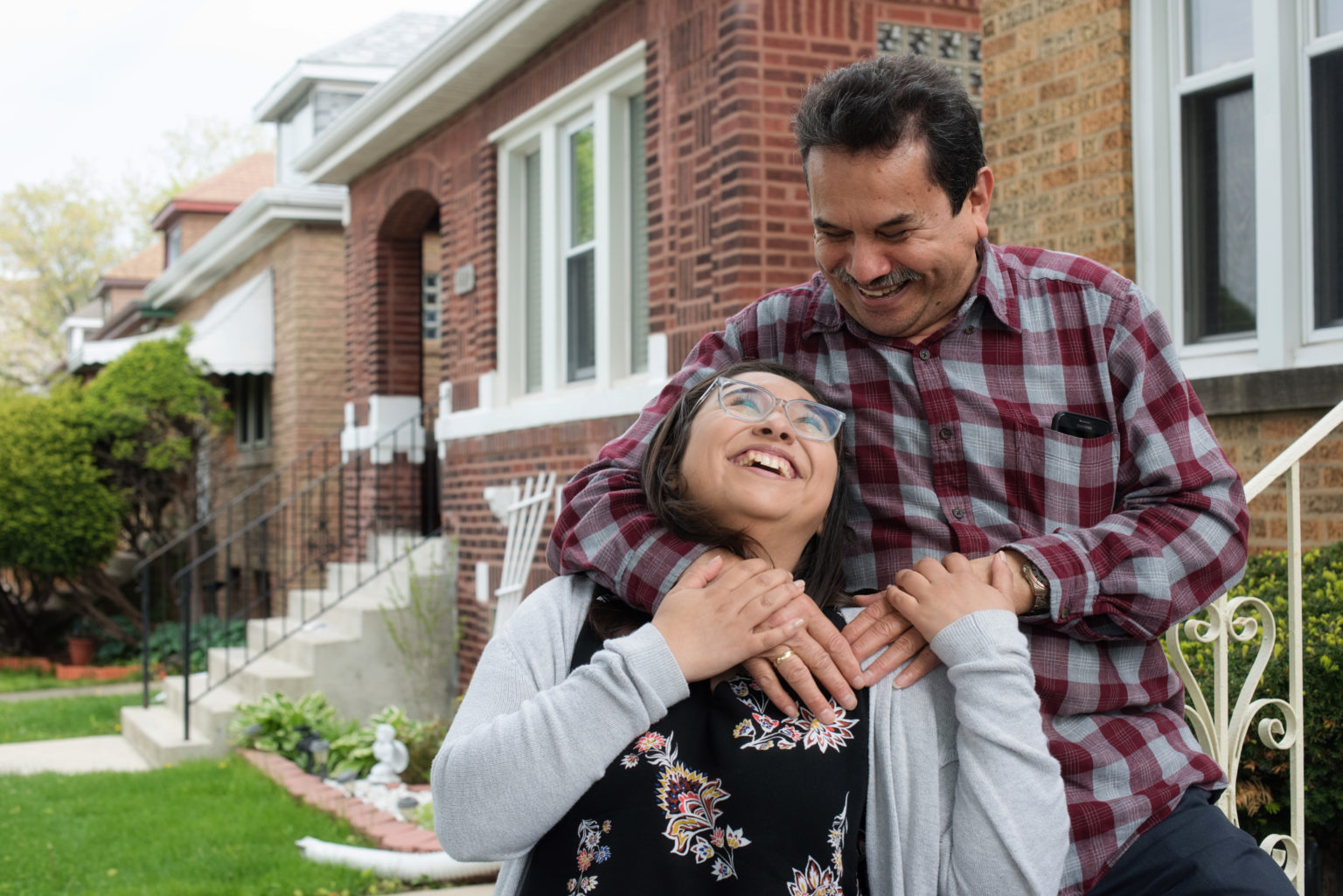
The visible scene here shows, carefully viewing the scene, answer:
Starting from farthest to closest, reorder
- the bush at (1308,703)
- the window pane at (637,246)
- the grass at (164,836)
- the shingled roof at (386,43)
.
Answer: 1. the shingled roof at (386,43)
2. the window pane at (637,246)
3. the grass at (164,836)
4. the bush at (1308,703)

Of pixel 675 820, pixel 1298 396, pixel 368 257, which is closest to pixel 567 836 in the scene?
pixel 675 820

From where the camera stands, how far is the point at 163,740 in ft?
27.9

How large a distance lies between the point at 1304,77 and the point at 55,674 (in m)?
Result: 13.1

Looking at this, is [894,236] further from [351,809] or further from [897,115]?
[351,809]

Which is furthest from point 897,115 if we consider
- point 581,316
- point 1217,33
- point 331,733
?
point 331,733

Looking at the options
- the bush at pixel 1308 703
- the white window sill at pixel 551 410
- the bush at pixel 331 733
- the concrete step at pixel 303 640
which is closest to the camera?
the bush at pixel 1308 703

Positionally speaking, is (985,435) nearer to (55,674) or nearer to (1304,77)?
(1304,77)

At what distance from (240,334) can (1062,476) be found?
1415 centimetres

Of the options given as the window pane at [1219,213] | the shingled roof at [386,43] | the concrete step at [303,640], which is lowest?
the concrete step at [303,640]

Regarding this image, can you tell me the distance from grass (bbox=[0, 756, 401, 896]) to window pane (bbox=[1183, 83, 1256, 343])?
4.00 meters

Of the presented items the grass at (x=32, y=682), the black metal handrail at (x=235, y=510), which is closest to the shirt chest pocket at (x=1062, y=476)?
the black metal handrail at (x=235, y=510)

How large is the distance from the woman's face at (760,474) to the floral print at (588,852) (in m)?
0.54

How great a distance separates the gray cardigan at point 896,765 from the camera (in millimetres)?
1818

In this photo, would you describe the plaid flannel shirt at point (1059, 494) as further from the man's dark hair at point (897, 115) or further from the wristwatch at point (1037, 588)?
the man's dark hair at point (897, 115)
